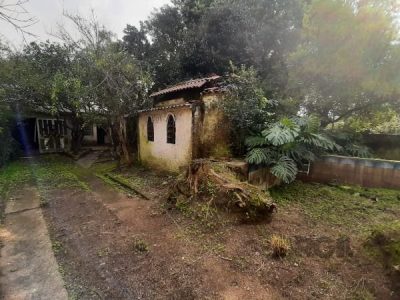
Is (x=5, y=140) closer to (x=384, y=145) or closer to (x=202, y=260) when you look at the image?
(x=202, y=260)

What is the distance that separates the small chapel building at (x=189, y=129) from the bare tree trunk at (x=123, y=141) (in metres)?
1.27

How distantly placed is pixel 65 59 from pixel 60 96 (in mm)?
2158

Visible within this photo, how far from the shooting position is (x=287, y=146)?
7.06 meters

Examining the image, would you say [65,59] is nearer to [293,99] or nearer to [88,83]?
[88,83]

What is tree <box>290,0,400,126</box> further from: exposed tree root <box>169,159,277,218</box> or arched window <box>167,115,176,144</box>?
exposed tree root <box>169,159,277,218</box>

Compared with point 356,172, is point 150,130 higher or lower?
higher

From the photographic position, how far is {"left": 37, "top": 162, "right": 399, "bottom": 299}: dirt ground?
3012 millimetres

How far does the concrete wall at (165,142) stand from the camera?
7.79 metres

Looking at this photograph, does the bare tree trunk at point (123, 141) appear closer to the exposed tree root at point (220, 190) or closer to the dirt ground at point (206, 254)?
the dirt ground at point (206, 254)

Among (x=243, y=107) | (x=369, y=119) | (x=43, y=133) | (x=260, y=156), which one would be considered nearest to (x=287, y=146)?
(x=260, y=156)

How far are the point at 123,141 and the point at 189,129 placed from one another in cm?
391

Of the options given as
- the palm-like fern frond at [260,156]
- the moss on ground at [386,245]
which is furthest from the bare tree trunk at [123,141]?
the moss on ground at [386,245]

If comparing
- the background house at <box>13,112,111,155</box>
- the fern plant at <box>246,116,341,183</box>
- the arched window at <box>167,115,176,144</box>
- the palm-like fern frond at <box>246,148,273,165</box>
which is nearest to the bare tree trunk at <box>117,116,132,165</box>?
the arched window at <box>167,115,176,144</box>

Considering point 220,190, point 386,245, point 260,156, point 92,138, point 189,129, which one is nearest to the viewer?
point 386,245
